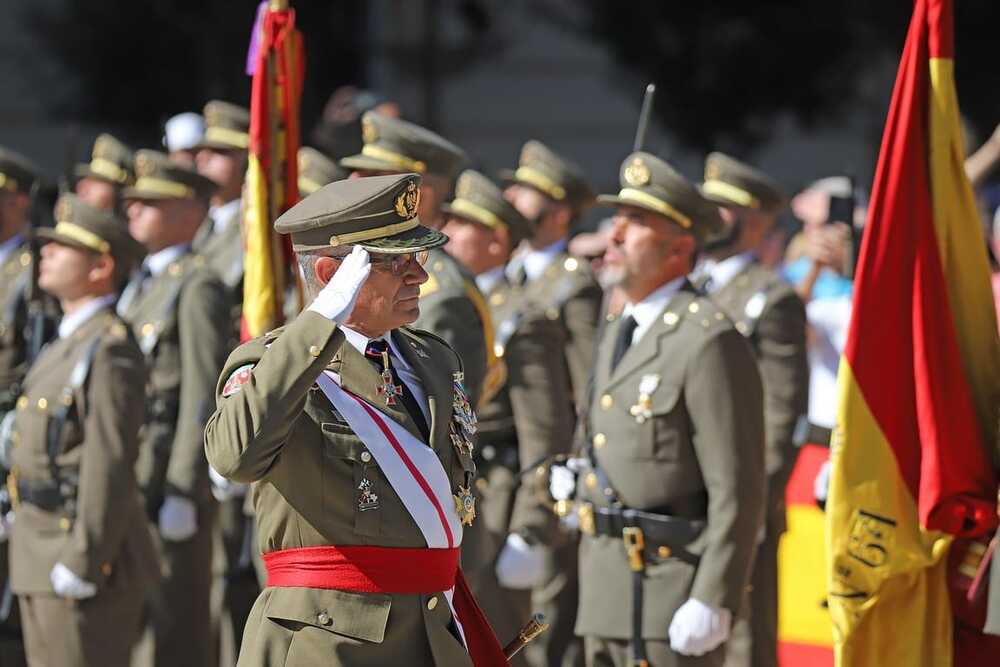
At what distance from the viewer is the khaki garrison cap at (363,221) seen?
458cm

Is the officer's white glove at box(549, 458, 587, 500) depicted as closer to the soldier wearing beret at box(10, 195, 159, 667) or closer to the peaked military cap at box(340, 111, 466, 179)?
the peaked military cap at box(340, 111, 466, 179)

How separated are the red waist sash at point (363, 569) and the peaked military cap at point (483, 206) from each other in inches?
153

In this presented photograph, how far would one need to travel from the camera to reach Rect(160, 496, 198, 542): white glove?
26.4ft

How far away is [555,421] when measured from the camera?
25.3ft

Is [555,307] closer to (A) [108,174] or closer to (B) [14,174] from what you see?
(A) [108,174]

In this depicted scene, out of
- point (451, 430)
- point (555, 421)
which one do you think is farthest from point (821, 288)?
point (451, 430)

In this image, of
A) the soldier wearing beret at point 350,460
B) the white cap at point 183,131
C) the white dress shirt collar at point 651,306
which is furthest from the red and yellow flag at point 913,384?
the white cap at point 183,131

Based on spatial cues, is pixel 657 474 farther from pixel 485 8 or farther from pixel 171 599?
pixel 485 8

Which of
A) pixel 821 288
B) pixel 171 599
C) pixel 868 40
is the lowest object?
pixel 171 599

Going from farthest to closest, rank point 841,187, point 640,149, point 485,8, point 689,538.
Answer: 1. point 485,8
2. point 841,187
3. point 640,149
4. point 689,538

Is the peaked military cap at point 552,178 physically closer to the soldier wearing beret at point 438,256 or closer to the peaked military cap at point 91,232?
the soldier wearing beret at point 438,256

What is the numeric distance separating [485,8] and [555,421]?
13823 millimetres

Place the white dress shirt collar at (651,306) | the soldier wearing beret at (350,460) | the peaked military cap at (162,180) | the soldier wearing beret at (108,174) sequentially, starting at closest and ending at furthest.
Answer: the soldier wearing beret at (350,460), the white dress shirt collar at (651,306), the peaked military cap at (162,180), the soldier wearing beret at (108,174)

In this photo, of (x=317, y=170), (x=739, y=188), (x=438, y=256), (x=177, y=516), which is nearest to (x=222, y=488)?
(x=177, y=516)
